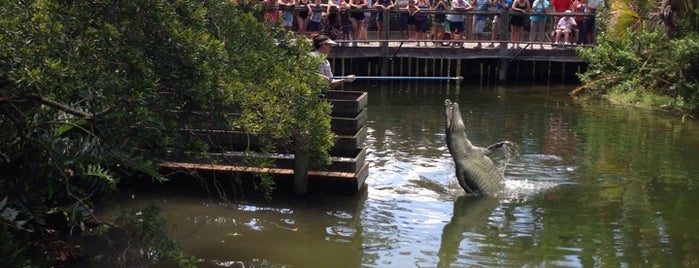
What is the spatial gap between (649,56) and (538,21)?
445cm

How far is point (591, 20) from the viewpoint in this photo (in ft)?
73.0

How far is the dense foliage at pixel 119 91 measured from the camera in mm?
5047

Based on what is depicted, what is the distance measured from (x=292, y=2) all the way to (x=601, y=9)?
7305 millimetres

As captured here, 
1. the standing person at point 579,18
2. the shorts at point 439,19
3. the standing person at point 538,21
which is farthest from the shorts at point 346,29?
the standing person at point 579,18

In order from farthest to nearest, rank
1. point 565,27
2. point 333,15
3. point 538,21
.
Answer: point 565,27
point 538,21
point 333,15

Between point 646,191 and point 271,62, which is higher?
point 271,62

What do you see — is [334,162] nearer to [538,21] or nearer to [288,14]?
[288,14]

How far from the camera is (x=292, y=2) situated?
72.2ft

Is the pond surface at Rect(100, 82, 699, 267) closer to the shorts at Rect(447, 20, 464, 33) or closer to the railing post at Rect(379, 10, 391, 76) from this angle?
the railing post at Rect(379, 10, 391, 76)

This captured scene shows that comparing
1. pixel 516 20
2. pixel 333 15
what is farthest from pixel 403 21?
pixel 516 20

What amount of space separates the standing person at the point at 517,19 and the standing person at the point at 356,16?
3.63 metres

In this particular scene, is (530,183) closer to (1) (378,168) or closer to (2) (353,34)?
(1) (378,168)

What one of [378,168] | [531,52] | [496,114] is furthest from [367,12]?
[378,168]

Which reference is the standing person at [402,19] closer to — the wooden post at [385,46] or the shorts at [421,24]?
the shorts at [421,24]
